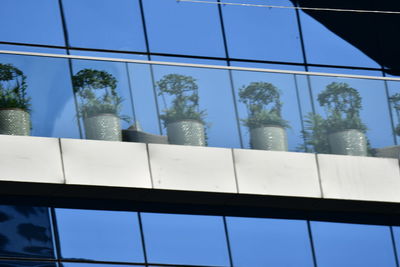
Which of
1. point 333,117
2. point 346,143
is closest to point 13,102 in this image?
point 333,117

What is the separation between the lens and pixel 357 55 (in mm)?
26953

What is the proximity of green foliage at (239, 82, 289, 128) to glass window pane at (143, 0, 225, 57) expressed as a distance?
5756 millimetres

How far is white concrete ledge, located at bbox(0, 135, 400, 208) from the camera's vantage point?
18.1 m

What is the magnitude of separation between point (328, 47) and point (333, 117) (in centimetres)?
667

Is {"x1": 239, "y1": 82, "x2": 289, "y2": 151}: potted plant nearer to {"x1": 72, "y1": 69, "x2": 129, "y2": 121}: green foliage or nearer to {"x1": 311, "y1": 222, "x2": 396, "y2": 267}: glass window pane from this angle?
{"x1": 311, "y1": 222, "x2": 396, "y2": 267}: glass window pane

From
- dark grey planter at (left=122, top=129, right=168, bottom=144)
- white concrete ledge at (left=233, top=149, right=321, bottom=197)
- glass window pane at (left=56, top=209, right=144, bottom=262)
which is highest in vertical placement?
dark grey planter at (left=122, top=129, right=168, bottom=144)

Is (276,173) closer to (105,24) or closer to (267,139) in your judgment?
(267,139)

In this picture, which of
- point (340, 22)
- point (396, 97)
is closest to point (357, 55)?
point (340, 22)

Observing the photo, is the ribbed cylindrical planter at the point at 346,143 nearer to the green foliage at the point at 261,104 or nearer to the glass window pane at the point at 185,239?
the green foliage at the point at 261,104

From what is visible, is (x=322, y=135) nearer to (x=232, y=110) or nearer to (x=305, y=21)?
(x=232, y=110)

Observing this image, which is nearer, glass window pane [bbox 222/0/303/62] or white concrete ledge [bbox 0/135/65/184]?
white concrete ledge [bbox 0/135/65/184]

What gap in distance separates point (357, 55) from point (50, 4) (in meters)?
7.38

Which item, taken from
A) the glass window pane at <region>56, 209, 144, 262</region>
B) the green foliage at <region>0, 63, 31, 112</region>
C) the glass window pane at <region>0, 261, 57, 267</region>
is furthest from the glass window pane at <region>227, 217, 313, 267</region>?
the green foliage at <region>0, 63, 31, 112</region>

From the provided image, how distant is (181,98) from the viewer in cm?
1947
